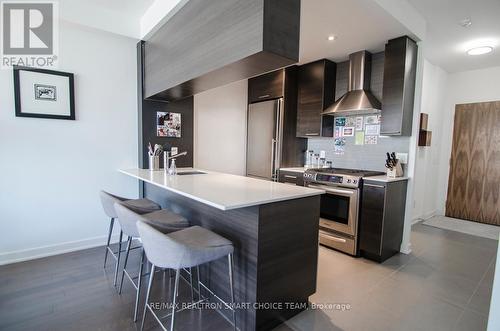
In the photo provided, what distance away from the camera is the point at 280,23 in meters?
1.45

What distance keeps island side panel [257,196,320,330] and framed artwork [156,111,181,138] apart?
6.84 feet

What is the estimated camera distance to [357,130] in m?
3.54

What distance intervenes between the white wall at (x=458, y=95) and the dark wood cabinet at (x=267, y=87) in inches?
124

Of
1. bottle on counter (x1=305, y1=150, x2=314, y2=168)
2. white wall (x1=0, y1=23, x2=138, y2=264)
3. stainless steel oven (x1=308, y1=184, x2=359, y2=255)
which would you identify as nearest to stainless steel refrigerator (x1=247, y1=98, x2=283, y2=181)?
bottle on counter (x1=305, y1=150, x2=314, y2=168)

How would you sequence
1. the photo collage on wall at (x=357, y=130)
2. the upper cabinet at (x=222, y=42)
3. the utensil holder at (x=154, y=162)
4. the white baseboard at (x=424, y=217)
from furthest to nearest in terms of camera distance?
the white baseboard at (x=424, y=217), the photo collage on wall at (x=357, y=130), the utensil holder at (x=154, y=162), the upper cabinet at (x=222, y=42)

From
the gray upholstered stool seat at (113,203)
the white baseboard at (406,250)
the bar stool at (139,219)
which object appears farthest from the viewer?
the white baseboard at (406,250)

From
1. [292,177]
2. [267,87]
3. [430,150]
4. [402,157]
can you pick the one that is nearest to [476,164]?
[430,150]

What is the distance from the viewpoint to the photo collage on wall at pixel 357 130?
11.1ft

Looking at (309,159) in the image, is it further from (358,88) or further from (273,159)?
(358,88)

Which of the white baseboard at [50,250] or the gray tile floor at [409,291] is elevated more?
the white baseboard at [50,250]

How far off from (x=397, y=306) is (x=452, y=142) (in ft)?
12.8

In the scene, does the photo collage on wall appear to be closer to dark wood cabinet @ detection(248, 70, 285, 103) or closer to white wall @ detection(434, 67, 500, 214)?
dark wood cabinet @ detection(248, 70, 285, 103)

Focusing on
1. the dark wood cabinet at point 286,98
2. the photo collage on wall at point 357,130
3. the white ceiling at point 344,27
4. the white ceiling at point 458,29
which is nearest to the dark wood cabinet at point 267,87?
the dark wood cabinet at point 286,98

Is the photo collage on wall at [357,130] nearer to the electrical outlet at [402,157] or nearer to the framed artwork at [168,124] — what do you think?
the electrical outlet at [402,157]
